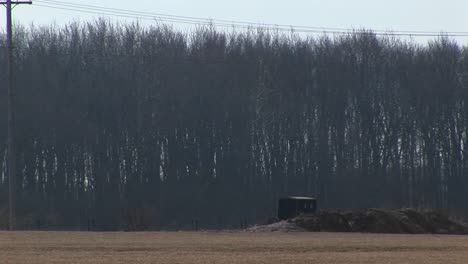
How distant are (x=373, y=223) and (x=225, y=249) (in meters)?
18.2

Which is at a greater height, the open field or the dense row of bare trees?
the dense row of bare trees

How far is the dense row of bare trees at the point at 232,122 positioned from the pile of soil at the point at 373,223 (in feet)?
109

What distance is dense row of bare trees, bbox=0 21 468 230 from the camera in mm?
86875

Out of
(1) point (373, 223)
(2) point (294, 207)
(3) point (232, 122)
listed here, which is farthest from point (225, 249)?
(3) point (232, 122)

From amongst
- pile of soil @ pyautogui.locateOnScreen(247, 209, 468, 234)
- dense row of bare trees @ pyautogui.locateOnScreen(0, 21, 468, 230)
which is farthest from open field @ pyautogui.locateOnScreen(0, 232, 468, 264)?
dense row of bare trees @ pyautogui.locateOnScreen(0, 21, 468, 230)

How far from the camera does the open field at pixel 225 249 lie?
90.8ft

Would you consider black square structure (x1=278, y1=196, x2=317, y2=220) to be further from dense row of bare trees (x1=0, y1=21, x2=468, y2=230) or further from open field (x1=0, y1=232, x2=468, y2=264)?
dense row of bare trees (x1=0, y1=21, x2=468, y2=230)

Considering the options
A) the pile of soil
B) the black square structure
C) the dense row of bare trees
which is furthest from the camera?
the dense row of bare trees

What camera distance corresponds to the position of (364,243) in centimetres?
3644

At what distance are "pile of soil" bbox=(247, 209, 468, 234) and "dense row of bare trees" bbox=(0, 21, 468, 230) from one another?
33.2 m

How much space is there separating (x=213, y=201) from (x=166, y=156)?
536 cm

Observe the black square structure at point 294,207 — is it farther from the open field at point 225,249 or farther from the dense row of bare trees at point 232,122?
the dense row of bare trees at point 232,122

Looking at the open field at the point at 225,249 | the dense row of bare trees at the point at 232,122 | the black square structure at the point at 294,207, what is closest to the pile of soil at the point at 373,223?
the black square structure at the point at 294,207

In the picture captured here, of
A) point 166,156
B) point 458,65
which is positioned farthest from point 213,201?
point 458,65
